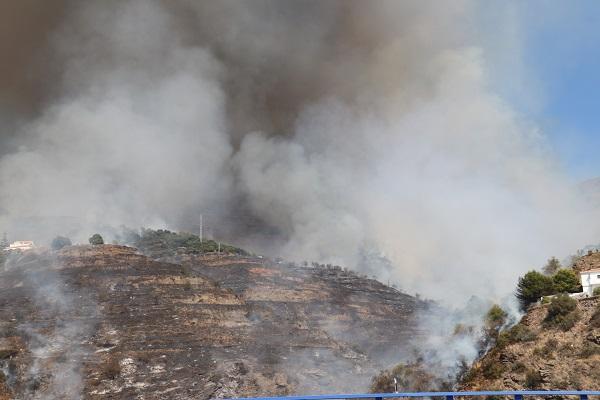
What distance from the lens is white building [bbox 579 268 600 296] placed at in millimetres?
51656

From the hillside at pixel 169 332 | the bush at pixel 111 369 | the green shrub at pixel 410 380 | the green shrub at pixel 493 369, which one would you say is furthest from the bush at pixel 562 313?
the bush at pixel 111 369

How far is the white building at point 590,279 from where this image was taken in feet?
169

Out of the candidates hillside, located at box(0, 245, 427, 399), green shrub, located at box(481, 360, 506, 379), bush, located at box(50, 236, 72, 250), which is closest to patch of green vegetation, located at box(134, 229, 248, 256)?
bush, located at box(50, 236, 72, 250)

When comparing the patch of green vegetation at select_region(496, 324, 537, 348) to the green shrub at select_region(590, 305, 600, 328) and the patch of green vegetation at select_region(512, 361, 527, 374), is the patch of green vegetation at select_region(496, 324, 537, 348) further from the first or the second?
the green shrub at select_region(590, 305, 600, 328)

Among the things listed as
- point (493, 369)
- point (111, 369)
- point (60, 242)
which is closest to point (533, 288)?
point (493, 369)

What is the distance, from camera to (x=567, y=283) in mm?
53812

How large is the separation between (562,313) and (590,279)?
11076mm

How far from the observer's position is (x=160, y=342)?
84.2 meters

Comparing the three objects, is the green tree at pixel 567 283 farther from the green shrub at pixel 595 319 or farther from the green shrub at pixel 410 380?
the green shrub at pixel 410 380

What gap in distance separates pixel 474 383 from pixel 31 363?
2048 inches

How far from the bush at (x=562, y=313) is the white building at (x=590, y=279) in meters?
8.89

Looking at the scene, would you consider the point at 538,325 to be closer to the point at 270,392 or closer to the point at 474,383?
the point at 474,383

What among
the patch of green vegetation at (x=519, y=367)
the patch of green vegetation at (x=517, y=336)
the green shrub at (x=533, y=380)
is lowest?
the green shrub at (x=533, y=380)

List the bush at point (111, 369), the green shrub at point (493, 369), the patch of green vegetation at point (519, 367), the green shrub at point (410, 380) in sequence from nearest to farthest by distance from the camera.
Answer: the patch of green vegetation at point (519, 367) → the green shrub at point (493, 369) → the green shrub at point (410, 380) → the bush at point (111, 369)
